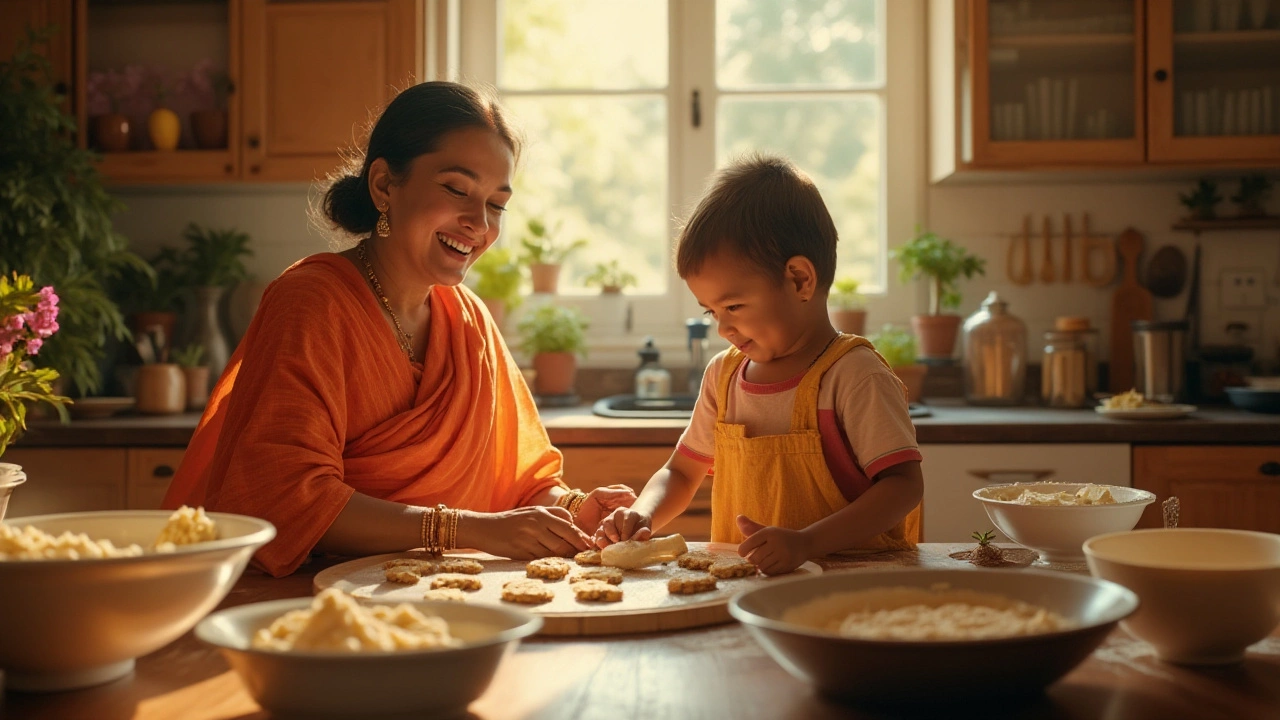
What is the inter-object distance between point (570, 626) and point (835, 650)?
37 cm

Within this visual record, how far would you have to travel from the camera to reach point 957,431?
2832mm

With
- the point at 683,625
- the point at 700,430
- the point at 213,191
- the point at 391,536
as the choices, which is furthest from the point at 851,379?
the point at 213,191

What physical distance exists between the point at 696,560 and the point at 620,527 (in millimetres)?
161

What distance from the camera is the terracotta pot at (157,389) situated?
3.21 m

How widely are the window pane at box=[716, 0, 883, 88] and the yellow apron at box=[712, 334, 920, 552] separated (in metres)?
2.35

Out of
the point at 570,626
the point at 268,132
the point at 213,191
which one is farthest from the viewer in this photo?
the point at 213,191

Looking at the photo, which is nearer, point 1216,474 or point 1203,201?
point 1216,474

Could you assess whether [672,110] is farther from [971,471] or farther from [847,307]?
[971,471]

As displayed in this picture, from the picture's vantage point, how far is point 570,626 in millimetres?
1100

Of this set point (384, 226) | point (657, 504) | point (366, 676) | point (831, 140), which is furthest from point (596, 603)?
point (831, 140)

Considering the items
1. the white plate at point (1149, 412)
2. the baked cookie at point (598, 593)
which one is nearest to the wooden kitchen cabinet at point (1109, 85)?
the white plate at point (1149, 412)

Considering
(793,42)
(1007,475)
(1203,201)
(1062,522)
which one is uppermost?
(793,42)

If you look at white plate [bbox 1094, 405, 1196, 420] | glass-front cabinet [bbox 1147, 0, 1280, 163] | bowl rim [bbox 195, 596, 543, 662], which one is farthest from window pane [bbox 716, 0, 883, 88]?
bowl rim [bbox 195, 596, 543, 662]

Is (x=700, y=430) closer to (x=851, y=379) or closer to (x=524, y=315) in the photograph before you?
(x=851, y=379)
